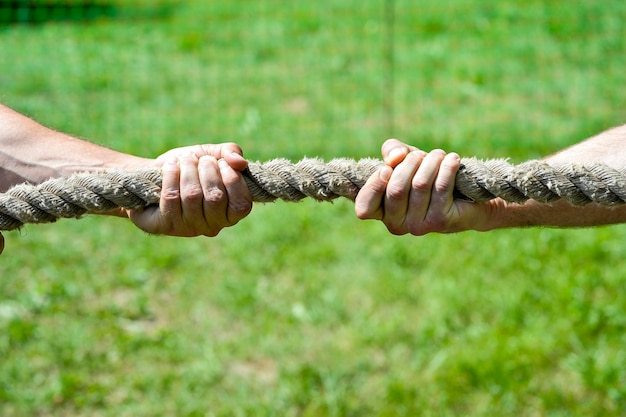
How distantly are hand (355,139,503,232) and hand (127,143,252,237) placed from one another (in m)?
0.29

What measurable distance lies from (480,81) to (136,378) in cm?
Answer: 417

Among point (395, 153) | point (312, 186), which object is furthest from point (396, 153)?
point (312, 186)

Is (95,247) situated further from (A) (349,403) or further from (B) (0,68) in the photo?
(B) (0,68)

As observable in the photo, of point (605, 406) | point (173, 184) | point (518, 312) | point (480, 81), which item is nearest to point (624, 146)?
point (173, 184)

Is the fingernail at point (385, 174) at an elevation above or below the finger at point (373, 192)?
above

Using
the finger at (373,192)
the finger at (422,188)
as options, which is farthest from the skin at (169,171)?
the finger at (422,188)

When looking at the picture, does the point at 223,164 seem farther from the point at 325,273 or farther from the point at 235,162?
the point at 325,273

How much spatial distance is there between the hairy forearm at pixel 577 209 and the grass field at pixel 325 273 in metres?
1.47

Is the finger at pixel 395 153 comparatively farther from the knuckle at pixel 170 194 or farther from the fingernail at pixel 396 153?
the knuckle at pixel 170 194

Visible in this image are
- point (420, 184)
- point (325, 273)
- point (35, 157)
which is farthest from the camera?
point (325, 273)

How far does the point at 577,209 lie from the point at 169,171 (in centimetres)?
108

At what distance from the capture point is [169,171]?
71.2 inches

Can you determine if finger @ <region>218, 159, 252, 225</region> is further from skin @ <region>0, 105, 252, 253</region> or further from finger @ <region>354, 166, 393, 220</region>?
finger @ <region>354, 166, 393, 220</region>

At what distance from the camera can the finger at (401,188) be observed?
179 centimetres
